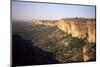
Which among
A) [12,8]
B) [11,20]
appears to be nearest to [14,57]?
[11,20]

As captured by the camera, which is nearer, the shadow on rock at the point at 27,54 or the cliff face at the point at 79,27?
the shadow on rock at the point at 27,54

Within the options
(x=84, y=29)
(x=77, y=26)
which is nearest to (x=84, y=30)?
(x=84, y=29)

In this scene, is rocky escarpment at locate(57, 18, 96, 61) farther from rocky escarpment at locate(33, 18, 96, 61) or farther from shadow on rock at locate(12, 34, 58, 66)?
shadow on rock at locate(12, 34, 58, 66)

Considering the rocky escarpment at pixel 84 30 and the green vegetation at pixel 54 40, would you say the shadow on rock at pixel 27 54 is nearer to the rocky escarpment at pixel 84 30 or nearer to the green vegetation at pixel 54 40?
the green vegetation at pixel 54 40

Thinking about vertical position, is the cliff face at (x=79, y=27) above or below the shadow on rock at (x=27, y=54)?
above

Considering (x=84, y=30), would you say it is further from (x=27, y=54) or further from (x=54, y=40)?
(x=27, y=54)

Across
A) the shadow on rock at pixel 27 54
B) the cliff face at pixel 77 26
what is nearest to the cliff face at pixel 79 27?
the cliff face at pixel 77 26

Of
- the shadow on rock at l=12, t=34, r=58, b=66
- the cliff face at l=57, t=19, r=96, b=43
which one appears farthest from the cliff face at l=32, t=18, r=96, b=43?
the shadow on rock at l=12, t=34, r=58, b=66

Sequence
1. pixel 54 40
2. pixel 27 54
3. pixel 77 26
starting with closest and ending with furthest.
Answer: pixel 27 54 < pixel 54 40 < pixel 77 26

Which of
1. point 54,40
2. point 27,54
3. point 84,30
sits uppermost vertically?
point 84,30
